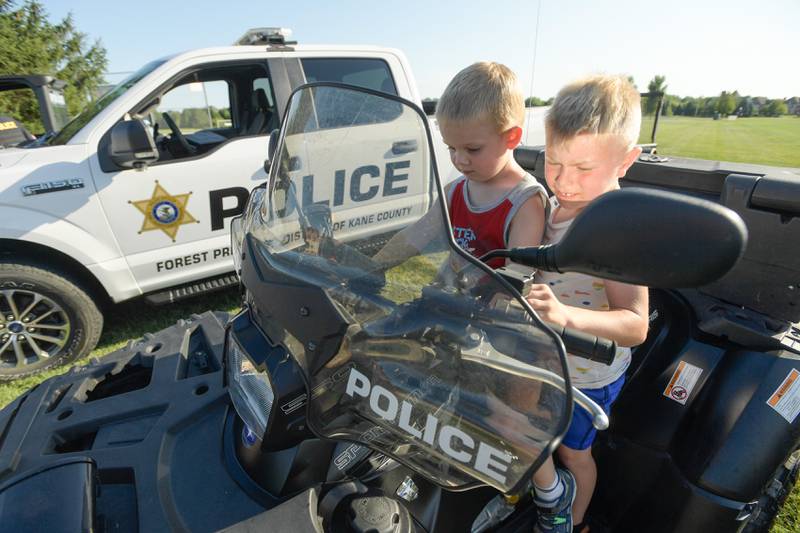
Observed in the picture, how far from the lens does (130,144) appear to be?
116 inches

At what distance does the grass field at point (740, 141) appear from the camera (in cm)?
780

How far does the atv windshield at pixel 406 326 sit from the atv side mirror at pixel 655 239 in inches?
5.5

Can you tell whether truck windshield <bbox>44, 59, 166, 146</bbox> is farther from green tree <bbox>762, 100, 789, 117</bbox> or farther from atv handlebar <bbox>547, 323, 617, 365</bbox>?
green tree <bbox>762, 100, 789, 117</bbox>

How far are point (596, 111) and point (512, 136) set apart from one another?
13.7 inches

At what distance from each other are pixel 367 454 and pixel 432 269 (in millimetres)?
580

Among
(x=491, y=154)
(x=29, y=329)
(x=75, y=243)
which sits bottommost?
(x=29, y=329)

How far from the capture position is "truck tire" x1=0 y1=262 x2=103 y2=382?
10.1ft

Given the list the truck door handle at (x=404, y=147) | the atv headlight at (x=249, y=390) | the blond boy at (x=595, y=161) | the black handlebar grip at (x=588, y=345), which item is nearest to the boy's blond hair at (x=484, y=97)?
the blond boy at (x=595, y=161)

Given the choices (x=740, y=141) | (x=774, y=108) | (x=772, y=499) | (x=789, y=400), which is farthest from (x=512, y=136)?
(x=740, y=141)

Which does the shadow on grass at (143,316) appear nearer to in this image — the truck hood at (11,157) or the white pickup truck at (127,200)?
the white pickup truck at (127,200)

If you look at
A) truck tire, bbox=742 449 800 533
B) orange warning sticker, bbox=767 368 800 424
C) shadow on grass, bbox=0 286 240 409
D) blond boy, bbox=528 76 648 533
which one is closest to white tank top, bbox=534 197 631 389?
blond boy, bbox=528 76 648 533

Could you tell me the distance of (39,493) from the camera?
93 cm

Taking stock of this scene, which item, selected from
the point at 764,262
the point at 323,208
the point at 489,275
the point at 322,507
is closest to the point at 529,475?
the point at 489,275

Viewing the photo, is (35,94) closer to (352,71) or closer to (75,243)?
(75,243)
